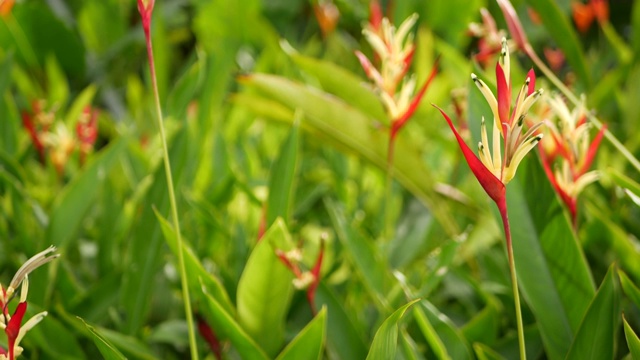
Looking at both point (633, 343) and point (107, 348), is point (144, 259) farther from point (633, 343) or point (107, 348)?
point (633, 343)

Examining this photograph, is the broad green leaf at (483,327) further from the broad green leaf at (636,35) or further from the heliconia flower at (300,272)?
the broad green leaf at (636,35)

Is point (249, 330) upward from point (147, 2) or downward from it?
downward

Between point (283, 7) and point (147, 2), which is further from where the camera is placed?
point (283, 7)

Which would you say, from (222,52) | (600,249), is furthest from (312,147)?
(600,249)

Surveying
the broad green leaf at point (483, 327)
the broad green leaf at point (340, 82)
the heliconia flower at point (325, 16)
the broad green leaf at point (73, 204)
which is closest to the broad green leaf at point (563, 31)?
the broad green leaf at point (340, 82)

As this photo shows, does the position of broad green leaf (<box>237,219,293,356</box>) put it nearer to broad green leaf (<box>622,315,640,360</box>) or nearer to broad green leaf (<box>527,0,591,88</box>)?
broad green leaf (<box>622,315,640,360</box>)

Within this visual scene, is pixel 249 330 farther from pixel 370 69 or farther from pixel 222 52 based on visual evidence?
pixel 222 52

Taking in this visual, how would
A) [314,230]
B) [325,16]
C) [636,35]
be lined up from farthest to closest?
[325,16] → [636,35] → [314,230]

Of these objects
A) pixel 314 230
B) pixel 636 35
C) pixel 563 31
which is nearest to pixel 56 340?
pixel 314 230
